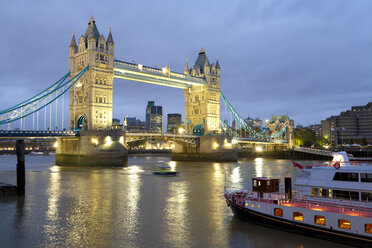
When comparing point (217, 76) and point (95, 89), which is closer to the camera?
point (95, 89)

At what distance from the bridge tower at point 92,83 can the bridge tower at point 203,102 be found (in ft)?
89.0

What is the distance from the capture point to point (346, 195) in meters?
18.4

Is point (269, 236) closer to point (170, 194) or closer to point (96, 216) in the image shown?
point (96, 216)

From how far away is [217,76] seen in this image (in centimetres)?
8312

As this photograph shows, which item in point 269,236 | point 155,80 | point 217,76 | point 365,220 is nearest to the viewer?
point 365,220

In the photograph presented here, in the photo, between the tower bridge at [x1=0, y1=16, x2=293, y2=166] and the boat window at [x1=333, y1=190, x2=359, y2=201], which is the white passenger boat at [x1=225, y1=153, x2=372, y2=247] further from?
the tower bridge at [x1=0, y1=16, x2=293, y2=166]

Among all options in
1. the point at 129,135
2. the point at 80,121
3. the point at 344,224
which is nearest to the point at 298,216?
the point at 344,224

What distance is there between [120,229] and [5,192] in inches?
593

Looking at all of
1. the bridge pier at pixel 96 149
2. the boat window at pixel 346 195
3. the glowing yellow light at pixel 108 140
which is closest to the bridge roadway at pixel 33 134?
the bridge pier at pixel 96 149

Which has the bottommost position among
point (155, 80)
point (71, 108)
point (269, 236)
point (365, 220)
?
point (269, 236)

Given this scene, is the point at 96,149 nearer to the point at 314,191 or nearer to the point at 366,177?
the point at 314,191

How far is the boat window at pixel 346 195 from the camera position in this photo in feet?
59.5

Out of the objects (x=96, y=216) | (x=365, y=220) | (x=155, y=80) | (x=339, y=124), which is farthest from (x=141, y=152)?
(x=365, y=220)

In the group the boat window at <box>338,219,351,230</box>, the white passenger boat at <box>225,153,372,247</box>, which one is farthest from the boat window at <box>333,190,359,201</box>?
the boat window at <box>338,219,351,230</box>
